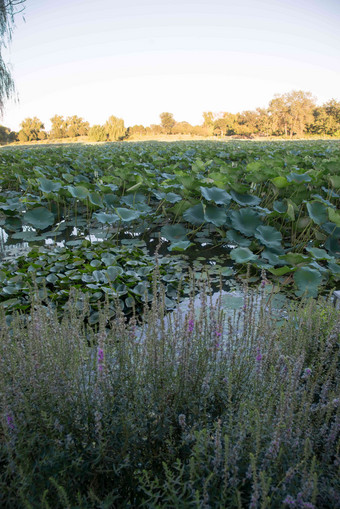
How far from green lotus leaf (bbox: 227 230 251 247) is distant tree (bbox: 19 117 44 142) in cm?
6642

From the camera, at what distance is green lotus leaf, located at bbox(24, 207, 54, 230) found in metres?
5.05

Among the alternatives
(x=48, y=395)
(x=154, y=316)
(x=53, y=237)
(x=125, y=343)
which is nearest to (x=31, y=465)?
(x=48, y=395)

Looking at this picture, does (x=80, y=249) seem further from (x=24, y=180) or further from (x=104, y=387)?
(x=24, y=180)

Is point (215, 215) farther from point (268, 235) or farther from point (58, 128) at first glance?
point (58, 128)

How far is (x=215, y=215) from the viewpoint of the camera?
4.61 metres

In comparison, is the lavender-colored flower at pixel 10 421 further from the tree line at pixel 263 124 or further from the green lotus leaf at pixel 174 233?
the tree line at pixel 263 124

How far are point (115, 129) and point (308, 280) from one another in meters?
51.0

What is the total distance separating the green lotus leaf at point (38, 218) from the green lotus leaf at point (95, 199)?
0.69m

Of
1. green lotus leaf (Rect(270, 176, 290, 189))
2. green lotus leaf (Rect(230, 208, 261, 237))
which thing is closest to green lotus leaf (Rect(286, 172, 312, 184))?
green lotus leaf (Rect(270, 176, 290, 189))

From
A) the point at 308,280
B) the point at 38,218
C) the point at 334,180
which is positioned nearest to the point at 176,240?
the point at 308,280

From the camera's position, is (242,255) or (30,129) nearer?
(242,255)

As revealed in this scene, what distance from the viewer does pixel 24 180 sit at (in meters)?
7.03

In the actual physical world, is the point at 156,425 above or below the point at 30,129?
below

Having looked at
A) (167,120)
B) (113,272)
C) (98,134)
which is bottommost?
(113,272)
